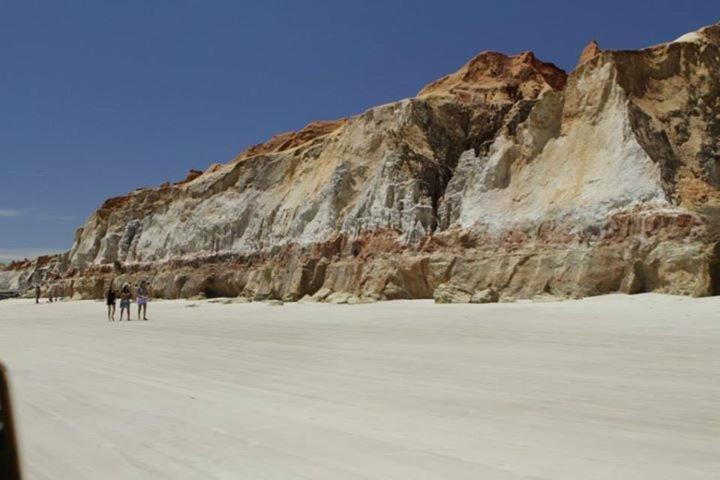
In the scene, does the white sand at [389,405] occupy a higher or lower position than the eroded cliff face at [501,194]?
lower

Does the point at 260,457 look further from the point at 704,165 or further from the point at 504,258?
the point at 704,165

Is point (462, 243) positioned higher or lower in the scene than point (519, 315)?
higher

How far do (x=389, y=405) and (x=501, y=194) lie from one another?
64.2 feet

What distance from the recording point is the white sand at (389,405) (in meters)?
3.99

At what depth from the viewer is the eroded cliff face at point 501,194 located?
18.8 meters

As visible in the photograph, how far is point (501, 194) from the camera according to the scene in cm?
2436

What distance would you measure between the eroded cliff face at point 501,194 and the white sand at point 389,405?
705cm

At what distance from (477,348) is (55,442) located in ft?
21.8

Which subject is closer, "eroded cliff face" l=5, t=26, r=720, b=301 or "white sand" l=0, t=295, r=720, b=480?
"white sand" l=0, t=295, r=720, b=480

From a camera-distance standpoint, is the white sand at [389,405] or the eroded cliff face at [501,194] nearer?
the white sand at [389,405]

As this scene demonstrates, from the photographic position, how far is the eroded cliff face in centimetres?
1875

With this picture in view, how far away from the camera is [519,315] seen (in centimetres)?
1428

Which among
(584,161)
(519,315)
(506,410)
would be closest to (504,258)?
(584,161)

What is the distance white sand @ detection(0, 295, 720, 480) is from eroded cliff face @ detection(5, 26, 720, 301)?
23.1 ft
